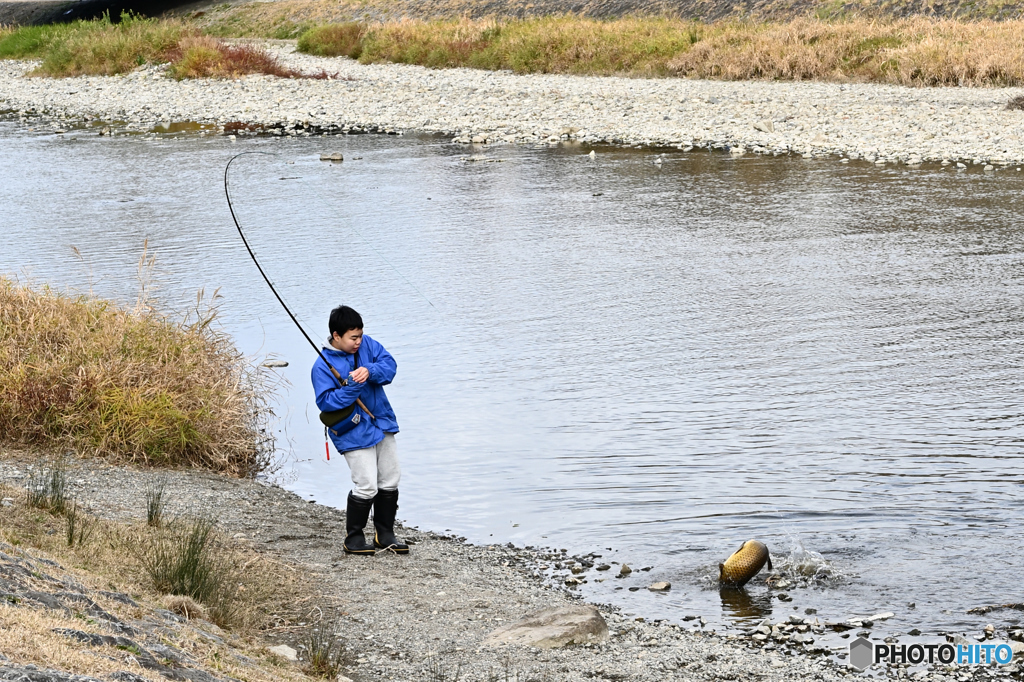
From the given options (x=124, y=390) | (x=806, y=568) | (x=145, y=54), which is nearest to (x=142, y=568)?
(x=124, y=390)

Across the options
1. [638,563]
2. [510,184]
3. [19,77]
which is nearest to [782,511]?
[638,563]

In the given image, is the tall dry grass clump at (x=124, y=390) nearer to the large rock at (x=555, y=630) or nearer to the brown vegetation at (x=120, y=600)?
the brown vegetation at (x=120, y=600)

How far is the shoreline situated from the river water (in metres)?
0.35

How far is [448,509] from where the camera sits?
272 inches

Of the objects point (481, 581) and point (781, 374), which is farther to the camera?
point (781, 374)

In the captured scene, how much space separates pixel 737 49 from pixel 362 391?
90.5 feet

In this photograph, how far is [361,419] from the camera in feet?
19.0

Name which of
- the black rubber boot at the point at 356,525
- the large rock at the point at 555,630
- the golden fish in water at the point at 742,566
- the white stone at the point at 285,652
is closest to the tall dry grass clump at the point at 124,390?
the black rubber boot at the point at 356,525

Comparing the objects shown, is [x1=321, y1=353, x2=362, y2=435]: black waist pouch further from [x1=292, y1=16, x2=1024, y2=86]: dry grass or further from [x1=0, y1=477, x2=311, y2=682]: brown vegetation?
[x1=292, y1=16, x2=1024, y2=86]: dry grass

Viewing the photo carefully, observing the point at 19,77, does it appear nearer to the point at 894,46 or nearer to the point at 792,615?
the point at 894,46

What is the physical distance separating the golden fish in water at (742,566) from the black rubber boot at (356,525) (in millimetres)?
1710

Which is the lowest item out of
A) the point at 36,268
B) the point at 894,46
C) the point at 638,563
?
the point at 638,563

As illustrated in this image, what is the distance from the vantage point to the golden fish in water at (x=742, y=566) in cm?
560

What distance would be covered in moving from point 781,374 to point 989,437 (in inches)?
71.5
